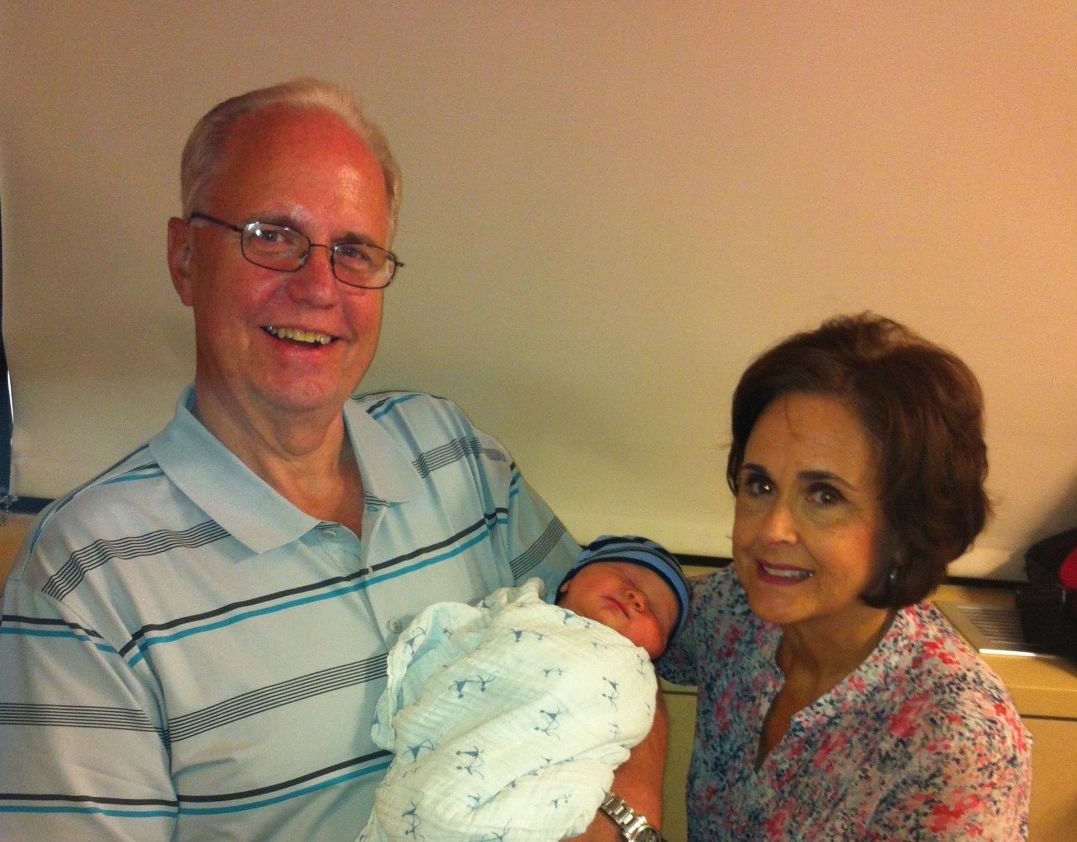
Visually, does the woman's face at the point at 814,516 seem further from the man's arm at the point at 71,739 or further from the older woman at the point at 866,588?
the man's arm at the point at 71,739

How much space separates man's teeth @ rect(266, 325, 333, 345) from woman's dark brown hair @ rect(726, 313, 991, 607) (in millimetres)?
714

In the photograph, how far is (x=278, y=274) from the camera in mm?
1159

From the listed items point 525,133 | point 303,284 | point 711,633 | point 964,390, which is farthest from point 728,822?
point 525,133

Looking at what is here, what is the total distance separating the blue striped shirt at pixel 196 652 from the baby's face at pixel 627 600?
232 mm

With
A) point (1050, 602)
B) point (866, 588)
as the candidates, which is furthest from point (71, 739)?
point (1050, 602)

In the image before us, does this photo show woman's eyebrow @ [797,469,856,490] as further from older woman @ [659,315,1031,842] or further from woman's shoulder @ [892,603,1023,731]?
woman's shoulder @ [892,603,1023,731]

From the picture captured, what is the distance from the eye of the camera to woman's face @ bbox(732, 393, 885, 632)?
1.14 metres

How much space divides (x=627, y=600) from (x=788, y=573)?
0.89ft

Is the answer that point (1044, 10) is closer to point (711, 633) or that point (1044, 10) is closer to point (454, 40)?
point (454, 40)

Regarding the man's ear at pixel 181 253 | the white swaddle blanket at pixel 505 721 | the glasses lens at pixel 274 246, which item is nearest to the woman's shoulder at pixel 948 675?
the white swaddle blanket at pixel 505 721

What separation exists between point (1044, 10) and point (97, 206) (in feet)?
6.28

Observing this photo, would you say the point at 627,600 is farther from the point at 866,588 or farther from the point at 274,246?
the point at 274,246

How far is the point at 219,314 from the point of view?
1158 millimetres

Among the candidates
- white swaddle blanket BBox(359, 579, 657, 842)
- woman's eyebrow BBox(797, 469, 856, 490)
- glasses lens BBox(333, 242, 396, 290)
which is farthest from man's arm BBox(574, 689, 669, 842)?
glasses lens BBox(333, 242, 396, 290)
